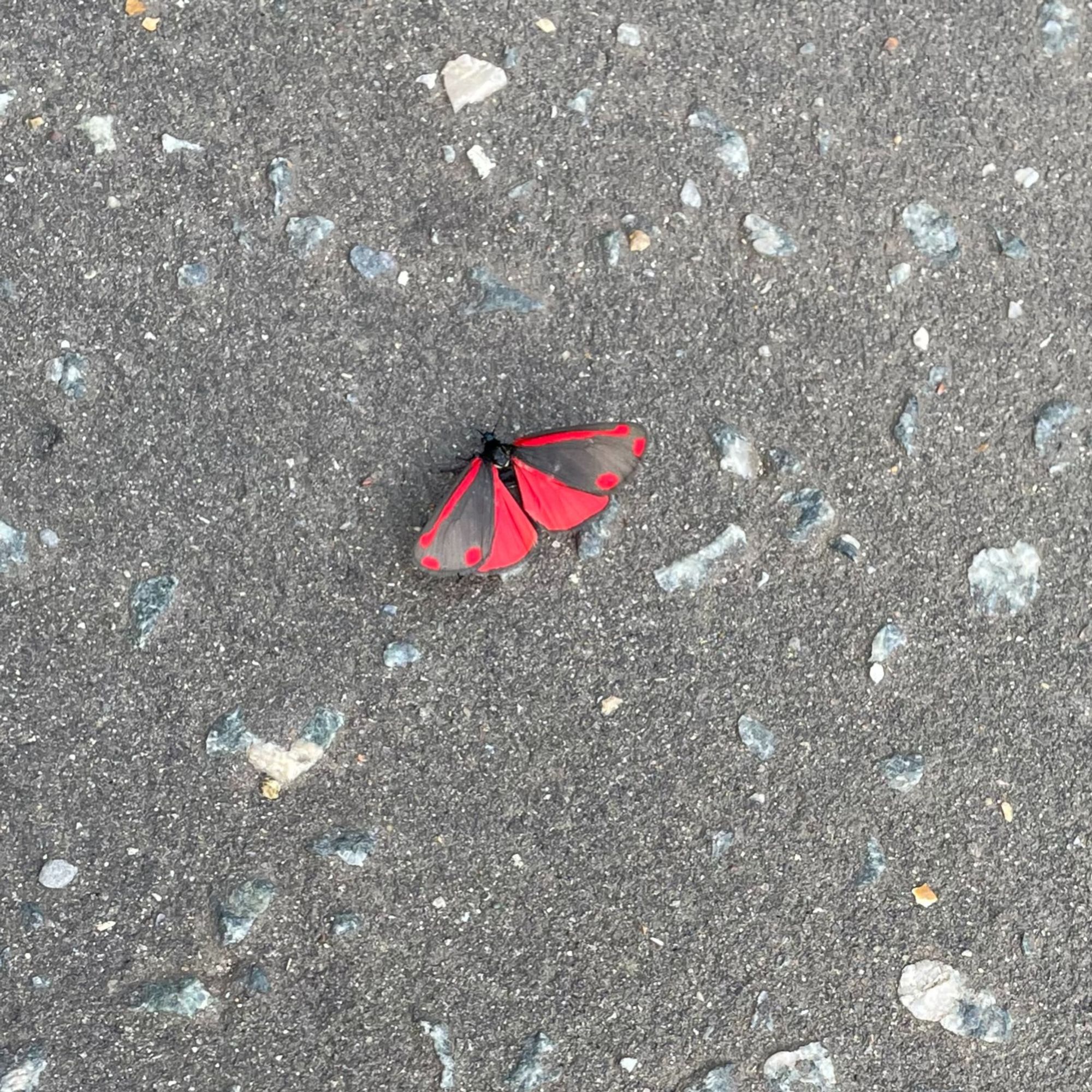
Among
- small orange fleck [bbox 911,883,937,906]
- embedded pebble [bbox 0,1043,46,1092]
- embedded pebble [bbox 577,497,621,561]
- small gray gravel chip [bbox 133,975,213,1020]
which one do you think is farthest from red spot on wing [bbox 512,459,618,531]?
embedded pebble [bbox 0,1043,46,1092]

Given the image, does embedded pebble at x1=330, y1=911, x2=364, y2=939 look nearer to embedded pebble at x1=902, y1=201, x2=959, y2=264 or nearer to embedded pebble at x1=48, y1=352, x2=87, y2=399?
embedded pebble at x1=48, y1=352, x2=87, y2=399

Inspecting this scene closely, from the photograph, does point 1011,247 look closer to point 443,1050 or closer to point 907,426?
point 907,426

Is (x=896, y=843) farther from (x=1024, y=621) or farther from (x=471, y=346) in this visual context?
(x=471, y=346)

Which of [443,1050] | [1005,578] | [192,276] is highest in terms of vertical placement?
[192,276]

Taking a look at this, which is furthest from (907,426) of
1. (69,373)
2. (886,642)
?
(69,373)

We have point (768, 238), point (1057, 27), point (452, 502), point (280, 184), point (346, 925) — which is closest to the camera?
point (452, 502)

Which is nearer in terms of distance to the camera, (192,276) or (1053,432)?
(192,276)

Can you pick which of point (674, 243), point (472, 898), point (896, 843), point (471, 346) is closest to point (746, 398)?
point (674, 243)
